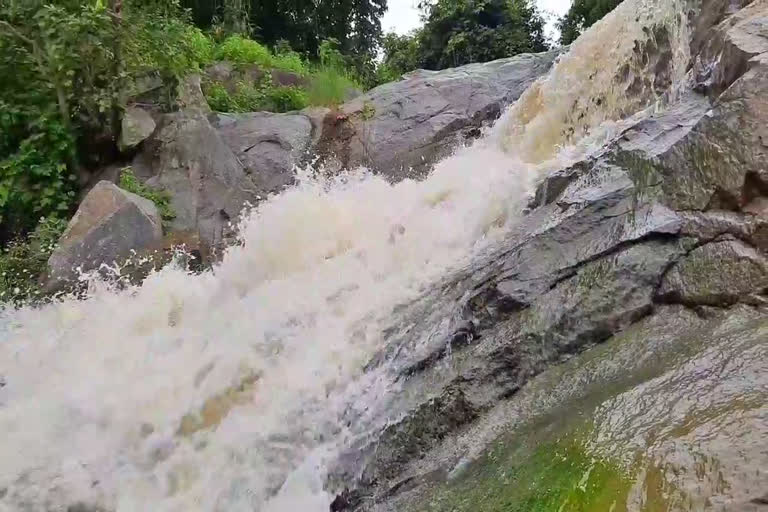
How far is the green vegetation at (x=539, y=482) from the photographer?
2162mm

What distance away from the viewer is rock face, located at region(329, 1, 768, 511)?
3193 millimetres

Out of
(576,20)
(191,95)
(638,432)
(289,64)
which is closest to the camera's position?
(638,432)

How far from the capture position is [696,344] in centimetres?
282

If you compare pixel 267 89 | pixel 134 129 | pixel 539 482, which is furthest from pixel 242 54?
pixel 539 482

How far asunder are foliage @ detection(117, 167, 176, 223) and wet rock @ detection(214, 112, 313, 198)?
3.53 ft

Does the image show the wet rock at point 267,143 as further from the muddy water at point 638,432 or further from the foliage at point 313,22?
the foliage at point 313,22

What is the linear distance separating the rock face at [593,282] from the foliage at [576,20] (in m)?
11.3

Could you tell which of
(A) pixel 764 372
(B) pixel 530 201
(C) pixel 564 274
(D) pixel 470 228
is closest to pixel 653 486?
(A) pixel 764 372

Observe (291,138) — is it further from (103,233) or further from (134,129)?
(103,233)

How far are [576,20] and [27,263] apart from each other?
39.2 ft

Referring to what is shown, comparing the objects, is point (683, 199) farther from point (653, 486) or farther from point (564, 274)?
point (653, 486)

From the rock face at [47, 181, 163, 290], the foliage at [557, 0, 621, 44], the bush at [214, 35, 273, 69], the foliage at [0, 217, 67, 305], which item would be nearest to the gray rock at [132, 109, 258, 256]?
the rock face at [47, 181, 163, 290]

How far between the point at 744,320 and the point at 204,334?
146 inches

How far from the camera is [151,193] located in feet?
27.7
